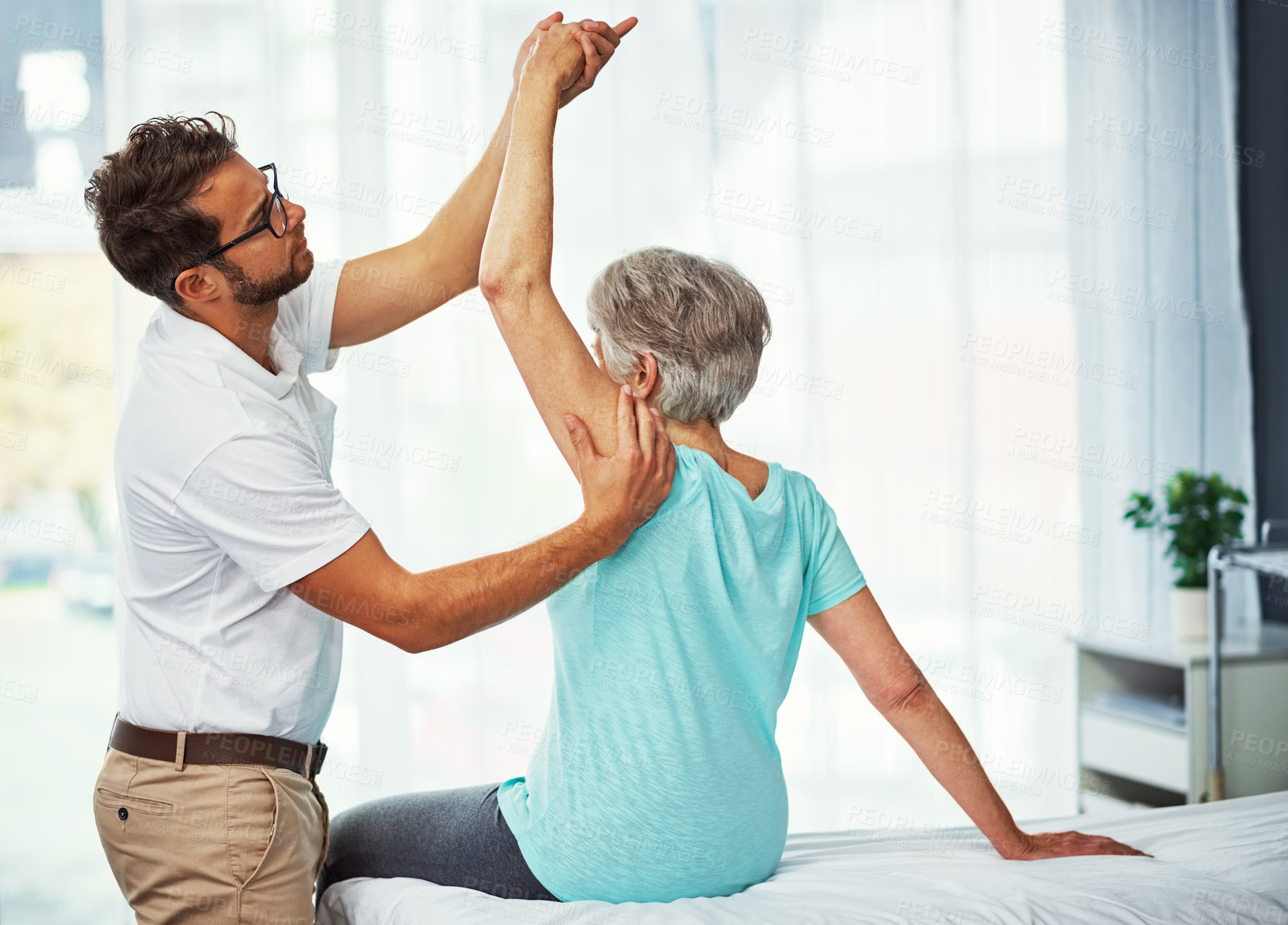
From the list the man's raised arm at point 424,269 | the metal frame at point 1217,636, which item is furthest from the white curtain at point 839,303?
the man's raised arm at point 424,269

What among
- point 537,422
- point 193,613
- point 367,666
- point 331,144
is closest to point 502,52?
point 331,144

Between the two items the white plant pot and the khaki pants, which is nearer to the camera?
the khaki pants

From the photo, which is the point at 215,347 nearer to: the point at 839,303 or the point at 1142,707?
the point at 839,303

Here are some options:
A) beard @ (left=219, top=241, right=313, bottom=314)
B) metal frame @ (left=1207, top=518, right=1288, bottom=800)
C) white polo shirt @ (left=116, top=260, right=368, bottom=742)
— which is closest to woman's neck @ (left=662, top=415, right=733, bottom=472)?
white polo shirt @ (left=116, top=260, right=368, bottom=742)

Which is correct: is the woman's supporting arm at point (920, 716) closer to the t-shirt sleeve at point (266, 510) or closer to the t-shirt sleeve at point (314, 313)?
the t-shirt sleeve at point (266, 510)

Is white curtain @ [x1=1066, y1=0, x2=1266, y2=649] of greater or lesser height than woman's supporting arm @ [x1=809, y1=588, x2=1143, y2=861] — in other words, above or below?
above

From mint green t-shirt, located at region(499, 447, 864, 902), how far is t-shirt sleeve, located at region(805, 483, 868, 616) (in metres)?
0.08

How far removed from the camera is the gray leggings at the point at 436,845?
132 cm

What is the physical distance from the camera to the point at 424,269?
1681 millimetres

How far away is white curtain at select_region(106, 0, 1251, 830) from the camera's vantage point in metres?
2.82

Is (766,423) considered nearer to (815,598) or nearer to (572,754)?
(815,598)

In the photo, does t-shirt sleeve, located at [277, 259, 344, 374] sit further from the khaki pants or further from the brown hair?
the khaki pants

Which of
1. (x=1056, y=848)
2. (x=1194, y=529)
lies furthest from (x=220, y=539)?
(x=1194, y=529)

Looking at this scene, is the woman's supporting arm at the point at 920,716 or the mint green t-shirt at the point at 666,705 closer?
the mint green t-shirt at the point at 666,705
